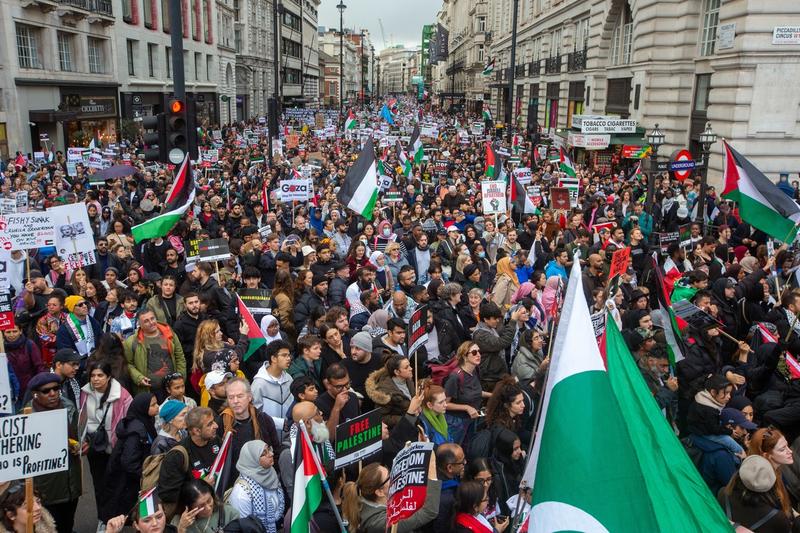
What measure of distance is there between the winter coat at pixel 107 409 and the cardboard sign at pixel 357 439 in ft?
8.05

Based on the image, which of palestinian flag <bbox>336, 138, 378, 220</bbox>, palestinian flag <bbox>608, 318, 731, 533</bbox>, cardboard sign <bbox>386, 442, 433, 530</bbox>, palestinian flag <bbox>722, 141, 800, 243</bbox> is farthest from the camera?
palestinian flag <bbox>336, 138, 378, 220</bbox>

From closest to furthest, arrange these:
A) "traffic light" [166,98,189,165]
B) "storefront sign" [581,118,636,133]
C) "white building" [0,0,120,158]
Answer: "traffic light" [166,98,189,165]
"storefront sign" [581,118,636,133]
"white building" [0,0,120,158]

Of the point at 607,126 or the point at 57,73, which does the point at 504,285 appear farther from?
the point at 57,73

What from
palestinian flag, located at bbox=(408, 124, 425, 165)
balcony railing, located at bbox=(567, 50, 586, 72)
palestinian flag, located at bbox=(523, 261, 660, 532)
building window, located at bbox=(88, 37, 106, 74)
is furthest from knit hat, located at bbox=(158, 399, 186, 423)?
building window, located at bbox=(88, 37, 106, 74)

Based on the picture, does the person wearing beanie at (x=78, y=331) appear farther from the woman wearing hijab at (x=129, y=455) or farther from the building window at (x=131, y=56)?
the building window at (x=131, y=56)

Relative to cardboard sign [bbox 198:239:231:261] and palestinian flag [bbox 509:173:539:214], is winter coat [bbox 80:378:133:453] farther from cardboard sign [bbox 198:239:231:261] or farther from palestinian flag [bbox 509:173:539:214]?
palestinian flag [bbox 509:173:539:214]

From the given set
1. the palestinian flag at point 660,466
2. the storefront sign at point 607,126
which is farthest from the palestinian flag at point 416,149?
the palestinian flag at point 660,466

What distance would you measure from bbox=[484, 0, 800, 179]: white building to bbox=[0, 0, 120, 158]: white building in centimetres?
2413

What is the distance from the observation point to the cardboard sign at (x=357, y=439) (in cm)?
448

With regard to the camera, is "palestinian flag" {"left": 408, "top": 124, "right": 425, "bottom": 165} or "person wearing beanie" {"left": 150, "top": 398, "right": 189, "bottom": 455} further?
"palestinian flag" {"left": 408, "top": 124, "right": 425, "bottom": 165}

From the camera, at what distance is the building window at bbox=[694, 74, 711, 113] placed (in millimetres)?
24234

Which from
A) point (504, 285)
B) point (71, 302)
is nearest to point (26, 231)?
point (71, 302)

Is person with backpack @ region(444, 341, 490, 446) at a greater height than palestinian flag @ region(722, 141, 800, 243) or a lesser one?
lesser

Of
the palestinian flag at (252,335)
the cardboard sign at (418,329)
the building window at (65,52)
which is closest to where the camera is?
the cardboard sign at (418,329)
